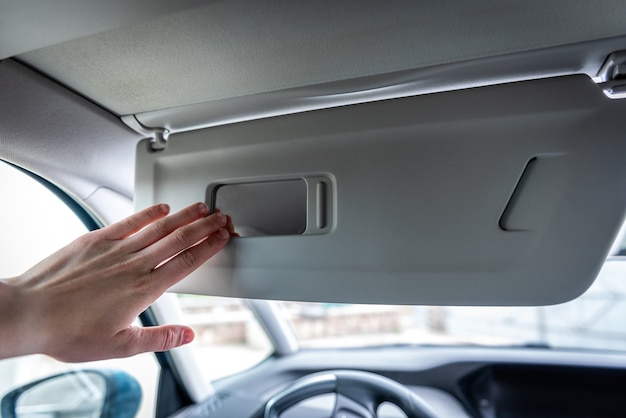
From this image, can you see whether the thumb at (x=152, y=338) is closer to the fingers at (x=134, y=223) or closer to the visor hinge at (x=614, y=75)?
the fingers at (x=134, y=223)

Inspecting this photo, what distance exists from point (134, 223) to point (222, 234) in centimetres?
22

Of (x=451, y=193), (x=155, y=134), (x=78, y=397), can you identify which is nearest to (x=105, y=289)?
(x=155, y=134)

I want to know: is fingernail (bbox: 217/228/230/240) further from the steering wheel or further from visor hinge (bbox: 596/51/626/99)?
the steering wheel

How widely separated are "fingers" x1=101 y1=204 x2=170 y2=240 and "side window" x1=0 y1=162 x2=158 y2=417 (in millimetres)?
380

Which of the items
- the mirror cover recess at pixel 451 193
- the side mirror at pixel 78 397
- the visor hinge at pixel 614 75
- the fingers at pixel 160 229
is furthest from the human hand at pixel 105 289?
the visor hinge at pixel 614 75

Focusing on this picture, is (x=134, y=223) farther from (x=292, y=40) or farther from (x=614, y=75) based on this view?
(x=614, y=75)

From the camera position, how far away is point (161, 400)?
1991 millimetres

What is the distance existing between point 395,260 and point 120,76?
754mm

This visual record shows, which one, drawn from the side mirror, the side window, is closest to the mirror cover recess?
the side window

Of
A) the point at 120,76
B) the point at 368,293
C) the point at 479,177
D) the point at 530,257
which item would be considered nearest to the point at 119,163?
the point at 120,76

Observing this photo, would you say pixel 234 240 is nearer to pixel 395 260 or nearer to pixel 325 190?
pixel 325 190

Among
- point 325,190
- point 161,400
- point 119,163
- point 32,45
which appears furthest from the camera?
point 161,400

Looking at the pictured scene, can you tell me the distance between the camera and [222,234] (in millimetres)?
1052

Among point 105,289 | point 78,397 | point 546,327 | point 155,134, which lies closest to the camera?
point 105,289
